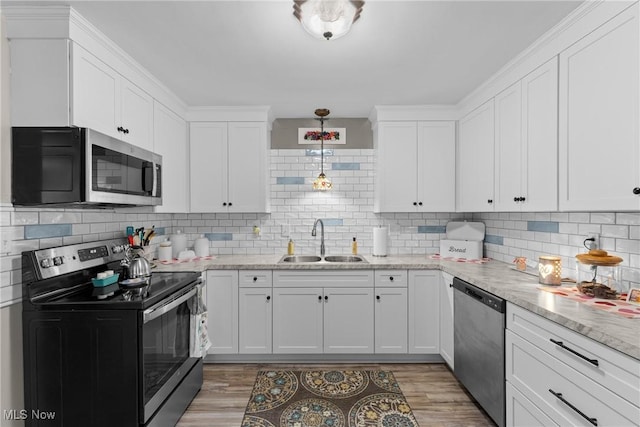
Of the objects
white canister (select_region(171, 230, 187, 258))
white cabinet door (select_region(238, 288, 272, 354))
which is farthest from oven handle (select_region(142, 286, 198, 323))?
white canister (select_region(171, 230, 187, 258))

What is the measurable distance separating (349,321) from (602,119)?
2311mm

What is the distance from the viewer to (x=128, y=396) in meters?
1.68

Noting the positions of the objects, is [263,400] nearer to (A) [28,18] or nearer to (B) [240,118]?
(B) [240,118]

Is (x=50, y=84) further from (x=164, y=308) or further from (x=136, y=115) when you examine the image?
(x=164, y=308)

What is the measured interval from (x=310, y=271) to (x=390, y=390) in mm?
1165

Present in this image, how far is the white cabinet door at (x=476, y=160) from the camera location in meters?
2.71

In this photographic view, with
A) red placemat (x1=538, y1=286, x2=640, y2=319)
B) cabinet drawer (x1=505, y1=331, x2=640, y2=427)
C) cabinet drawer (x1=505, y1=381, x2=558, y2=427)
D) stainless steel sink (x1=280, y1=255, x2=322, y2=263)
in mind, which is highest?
red placemat (x1=538, y1=286, x2=640, y2=319)

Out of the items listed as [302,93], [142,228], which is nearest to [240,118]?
[302,93]

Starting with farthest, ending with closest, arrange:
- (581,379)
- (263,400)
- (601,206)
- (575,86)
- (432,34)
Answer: (263,400) < (432,34) < (575,86) < (601,206) < (581,379)

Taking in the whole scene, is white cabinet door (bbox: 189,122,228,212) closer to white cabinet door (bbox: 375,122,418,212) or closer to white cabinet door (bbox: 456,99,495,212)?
white cabinet door (bbox: 375,122,418,212)

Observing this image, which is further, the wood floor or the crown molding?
the crown molding

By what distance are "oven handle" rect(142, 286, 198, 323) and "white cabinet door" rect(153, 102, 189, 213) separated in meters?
0.90

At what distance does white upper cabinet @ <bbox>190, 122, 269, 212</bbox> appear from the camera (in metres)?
3.31

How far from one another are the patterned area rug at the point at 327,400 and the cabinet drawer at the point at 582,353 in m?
1.04
